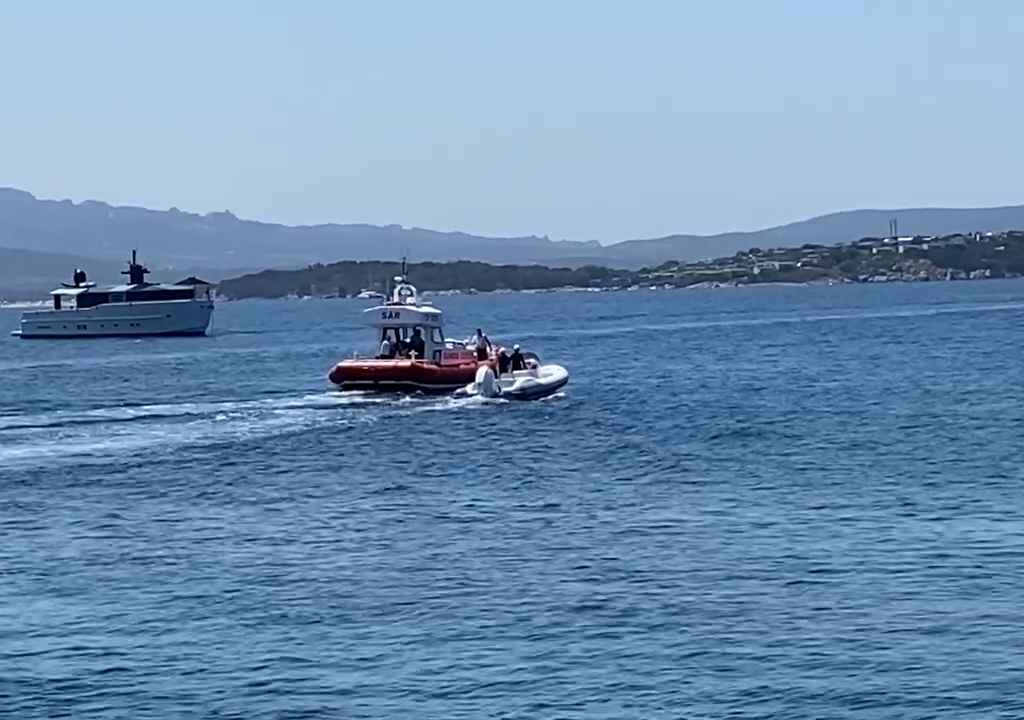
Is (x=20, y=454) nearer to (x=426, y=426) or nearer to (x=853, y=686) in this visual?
(x=426, y=426)

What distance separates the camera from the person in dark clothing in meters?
72.8

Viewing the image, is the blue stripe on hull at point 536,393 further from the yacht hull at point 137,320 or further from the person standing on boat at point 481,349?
the yacht hull at point 137,320

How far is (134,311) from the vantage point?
144125mm

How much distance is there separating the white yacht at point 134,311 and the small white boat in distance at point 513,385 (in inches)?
3000

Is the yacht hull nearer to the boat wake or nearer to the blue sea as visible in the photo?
the boat wake

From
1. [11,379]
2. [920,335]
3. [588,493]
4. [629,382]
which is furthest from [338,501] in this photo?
[920,335]

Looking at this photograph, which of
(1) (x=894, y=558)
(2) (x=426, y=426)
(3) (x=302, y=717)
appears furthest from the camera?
(2) (x=426, y=426)

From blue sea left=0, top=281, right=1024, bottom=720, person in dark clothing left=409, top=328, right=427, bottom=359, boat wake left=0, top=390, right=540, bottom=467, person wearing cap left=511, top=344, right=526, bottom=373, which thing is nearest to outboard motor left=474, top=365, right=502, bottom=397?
boat wake left=0, top=390, right=540, bottom=467

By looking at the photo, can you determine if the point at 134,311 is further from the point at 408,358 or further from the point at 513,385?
the point at 513,385

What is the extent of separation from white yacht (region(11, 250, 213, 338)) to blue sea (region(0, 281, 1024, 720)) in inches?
2903

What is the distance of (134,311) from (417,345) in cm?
7467

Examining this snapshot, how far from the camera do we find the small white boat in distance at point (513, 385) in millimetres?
68375

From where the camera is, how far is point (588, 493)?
141 feet

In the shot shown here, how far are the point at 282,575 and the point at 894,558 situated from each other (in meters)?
9.19
